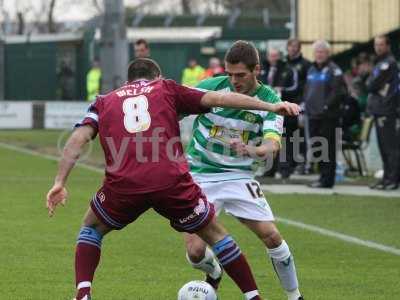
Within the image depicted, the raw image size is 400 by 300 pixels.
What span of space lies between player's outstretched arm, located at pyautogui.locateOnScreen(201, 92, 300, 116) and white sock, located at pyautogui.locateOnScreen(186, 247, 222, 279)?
1.32m

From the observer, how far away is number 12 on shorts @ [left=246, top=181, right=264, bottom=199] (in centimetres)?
881

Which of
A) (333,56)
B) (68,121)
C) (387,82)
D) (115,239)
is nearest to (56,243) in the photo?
(115,239)

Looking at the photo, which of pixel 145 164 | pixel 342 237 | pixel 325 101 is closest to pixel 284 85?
pixel 325 101

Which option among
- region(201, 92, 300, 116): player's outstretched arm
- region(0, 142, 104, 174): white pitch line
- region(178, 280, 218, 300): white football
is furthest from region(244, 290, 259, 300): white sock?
region(0, 142, 104, 174): white pitch line

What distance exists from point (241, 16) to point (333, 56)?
27.5 metres

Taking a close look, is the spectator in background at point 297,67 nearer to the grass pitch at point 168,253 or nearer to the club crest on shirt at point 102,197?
the grass pitch at point 168,253

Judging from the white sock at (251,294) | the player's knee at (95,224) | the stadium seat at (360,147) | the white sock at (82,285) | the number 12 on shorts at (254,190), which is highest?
the number 12 on shorts at (254,190)

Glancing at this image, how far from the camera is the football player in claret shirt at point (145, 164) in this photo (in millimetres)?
7863

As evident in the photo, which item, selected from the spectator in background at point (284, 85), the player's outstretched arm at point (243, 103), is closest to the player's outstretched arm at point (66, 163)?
the player's outstretched arm at point (243, 103)

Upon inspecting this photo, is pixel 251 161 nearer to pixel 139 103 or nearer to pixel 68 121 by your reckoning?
pixel 139 103

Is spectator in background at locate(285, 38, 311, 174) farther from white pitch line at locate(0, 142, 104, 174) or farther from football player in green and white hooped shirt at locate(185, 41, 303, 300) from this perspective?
football player in green and white hooped shirt at locate(185, 41, 303, 300)

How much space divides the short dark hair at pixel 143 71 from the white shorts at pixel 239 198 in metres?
1.14

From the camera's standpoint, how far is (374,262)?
11.0 m

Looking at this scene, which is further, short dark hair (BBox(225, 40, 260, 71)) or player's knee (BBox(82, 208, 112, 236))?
short dark hair (BBox(225, 40, 260, 71))
